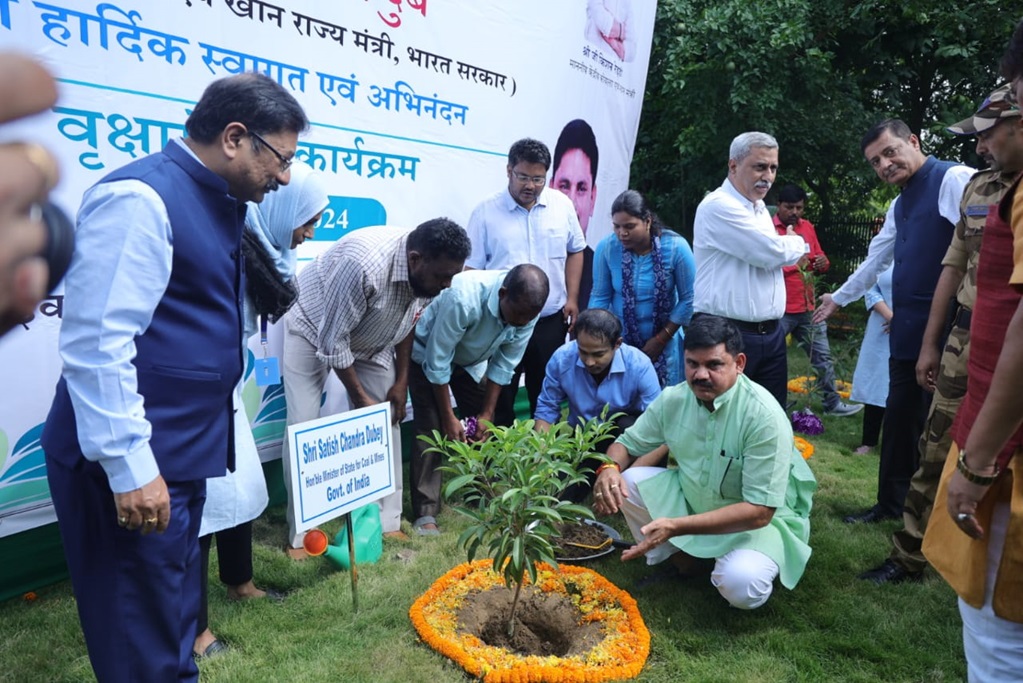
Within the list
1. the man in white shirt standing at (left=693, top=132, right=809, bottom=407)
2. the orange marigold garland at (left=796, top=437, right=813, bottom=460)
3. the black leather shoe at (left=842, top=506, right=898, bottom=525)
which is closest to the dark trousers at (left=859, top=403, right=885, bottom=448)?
the orange marigold garland at (left=796, top=437, right=813, bottom=460)

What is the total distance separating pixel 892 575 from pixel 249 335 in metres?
2.99

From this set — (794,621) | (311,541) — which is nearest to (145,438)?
(311,541)

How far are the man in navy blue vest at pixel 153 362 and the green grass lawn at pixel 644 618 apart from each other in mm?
892

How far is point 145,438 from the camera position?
66.0 inches

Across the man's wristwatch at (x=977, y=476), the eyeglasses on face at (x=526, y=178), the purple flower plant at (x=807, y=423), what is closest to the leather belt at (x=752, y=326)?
the eyeglasses on face at (x=526, y=178)

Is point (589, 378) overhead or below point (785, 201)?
below

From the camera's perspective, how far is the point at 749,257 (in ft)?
13.3

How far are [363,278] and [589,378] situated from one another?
1400 mm

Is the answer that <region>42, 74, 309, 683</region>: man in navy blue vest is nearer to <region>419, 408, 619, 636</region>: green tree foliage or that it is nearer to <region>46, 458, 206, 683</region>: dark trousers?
<region>46, 458, 206, 683</region>: dark trousers

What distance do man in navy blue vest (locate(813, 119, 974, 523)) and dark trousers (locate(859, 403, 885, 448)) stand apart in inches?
71.9

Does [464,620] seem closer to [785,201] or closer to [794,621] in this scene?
[794,621]

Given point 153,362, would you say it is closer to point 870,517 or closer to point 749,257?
point 749,257

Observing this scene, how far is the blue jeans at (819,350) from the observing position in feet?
21.1

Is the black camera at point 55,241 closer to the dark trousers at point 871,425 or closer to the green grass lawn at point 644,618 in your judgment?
the green grass lawn at point 644,618
